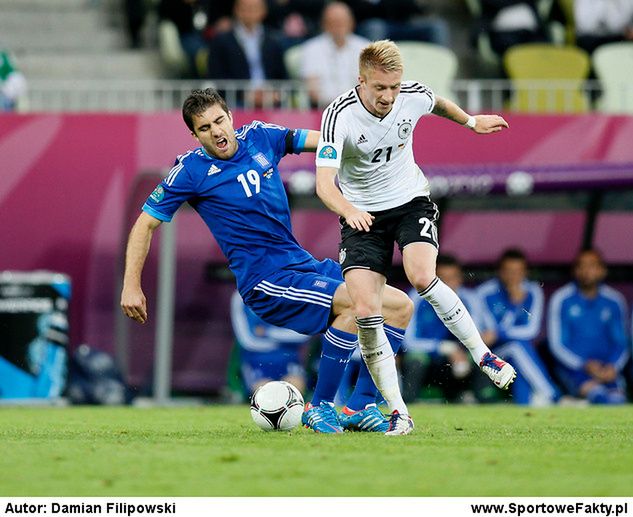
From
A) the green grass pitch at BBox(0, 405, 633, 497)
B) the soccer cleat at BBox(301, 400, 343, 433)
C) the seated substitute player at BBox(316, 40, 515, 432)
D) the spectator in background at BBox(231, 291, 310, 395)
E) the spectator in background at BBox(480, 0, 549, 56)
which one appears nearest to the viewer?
the green grass pitch at BBox(0, 405, 633, 497)

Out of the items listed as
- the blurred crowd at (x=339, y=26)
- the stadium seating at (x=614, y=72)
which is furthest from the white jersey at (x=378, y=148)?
the stadium seating at (x=614, y=72)

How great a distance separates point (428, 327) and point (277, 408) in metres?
5.66

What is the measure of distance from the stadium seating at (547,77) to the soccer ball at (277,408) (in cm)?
748

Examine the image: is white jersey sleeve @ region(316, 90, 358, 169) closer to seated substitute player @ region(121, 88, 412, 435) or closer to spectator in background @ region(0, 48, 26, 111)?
seated substitute player @ region(121, 88, 412, 435)

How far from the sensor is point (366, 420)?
28.0 feet

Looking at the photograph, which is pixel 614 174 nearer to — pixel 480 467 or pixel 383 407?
pixel 383 407

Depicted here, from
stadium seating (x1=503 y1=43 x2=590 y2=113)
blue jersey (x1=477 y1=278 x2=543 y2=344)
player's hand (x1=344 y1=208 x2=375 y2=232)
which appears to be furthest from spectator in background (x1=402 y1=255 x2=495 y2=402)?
player's hand (x1=344 y1=208 x2=375 y2=232)

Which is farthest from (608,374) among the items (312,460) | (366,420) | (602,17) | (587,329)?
(312,460)

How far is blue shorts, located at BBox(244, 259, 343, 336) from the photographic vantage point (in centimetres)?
862

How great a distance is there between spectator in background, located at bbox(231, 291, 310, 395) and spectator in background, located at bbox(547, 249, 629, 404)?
8.45 feet

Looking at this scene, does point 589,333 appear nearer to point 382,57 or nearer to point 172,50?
point 172,50

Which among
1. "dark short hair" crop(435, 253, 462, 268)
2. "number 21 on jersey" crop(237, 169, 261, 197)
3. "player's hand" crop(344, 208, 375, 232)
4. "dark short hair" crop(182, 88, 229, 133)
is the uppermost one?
"dark short hair" crop(182, 88, 229, 133)

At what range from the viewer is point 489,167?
14.3 m
